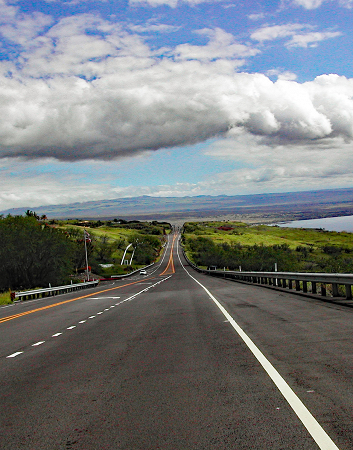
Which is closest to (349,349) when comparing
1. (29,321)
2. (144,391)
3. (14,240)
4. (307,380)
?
(307,380)

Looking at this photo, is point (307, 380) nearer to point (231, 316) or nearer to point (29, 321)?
point (231, 316)

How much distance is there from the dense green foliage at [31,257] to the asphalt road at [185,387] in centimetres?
4578

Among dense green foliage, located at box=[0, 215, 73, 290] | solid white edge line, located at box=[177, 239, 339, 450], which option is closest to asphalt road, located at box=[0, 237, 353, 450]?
solid white edge line, located at box=[177, 239, 339, 450]

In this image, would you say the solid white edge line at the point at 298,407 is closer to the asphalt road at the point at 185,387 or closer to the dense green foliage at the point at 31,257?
the asphalt road at the point at 185,387

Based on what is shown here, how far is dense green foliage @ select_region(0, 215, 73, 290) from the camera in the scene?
55656 millimetres

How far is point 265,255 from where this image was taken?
85.5 meters

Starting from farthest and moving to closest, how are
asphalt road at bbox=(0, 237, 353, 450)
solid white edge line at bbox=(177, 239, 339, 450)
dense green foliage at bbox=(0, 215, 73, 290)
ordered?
dense green foliage at bbox=(0, 215, 73, 290) < asphalt road at bbox=(0, 237, 353, 450) < solid white edge line at bbox=(177, 239, 339, 450)

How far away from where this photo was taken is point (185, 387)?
20.8ft

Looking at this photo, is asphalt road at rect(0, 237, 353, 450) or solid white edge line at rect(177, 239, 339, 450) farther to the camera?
asphalt road at rect(0, 237, 353, 450)

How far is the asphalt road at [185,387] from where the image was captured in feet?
15.2

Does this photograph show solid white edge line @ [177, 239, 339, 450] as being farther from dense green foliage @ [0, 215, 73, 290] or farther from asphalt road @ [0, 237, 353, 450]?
dense green foliage @ [0, 215, 73, 290]

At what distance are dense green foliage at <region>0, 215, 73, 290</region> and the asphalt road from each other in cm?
4578

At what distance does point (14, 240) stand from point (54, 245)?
515cm

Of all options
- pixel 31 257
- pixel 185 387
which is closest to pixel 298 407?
pixel 185 387
